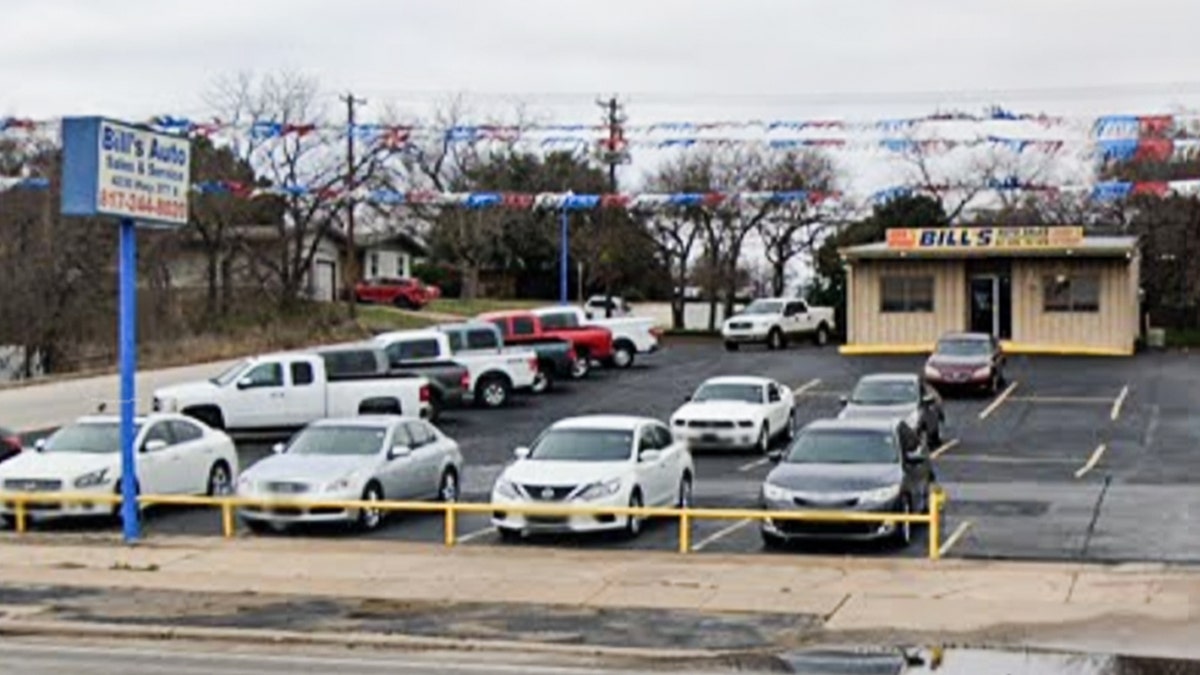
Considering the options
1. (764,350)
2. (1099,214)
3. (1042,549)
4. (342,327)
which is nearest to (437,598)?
(1042,549)

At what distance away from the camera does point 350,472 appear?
2323 centimetres

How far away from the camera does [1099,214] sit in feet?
260

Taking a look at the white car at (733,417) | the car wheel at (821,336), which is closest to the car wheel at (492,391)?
the white car at (733,417)

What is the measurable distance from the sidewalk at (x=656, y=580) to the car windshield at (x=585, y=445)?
1.66 metres

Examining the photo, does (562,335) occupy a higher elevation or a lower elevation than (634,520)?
higher

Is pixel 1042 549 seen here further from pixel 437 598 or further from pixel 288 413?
pixel 288 413

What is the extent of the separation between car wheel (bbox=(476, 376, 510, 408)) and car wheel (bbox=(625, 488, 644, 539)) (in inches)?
699

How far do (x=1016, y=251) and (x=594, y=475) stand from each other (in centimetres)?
3245

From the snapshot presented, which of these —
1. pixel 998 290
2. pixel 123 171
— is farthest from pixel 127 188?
pixel 998 290

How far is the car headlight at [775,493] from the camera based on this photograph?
20.8 metres

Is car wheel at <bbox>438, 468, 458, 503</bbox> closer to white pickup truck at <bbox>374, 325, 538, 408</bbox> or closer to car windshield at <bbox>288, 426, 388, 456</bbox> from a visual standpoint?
car windshield at <bbox>288, 426, 388, 456</bbox>

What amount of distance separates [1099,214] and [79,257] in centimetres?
4470

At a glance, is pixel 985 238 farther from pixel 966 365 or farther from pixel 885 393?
pixel 885 393

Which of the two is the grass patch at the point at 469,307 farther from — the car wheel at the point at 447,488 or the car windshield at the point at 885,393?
the car wheel at the point at 447,488
